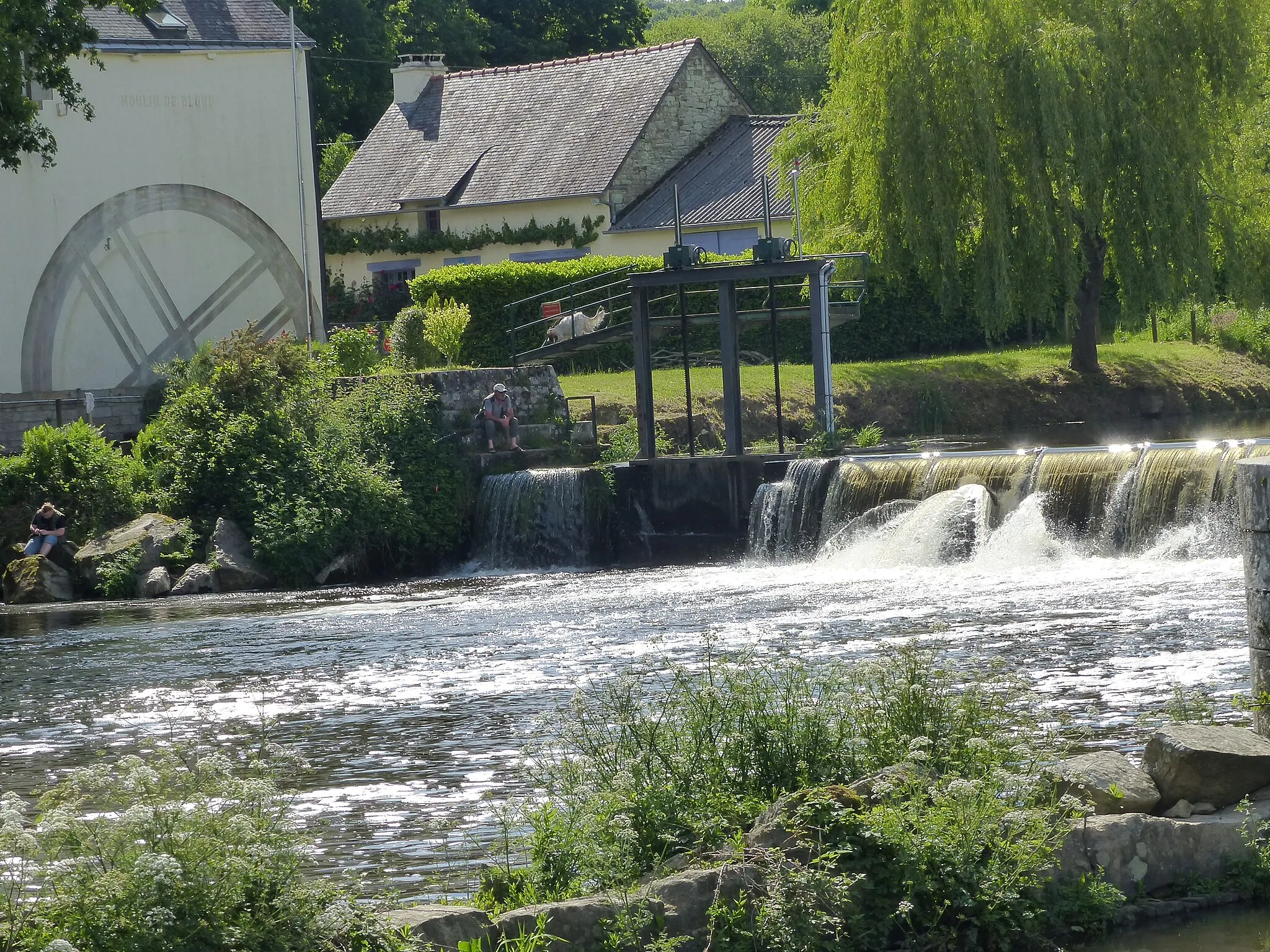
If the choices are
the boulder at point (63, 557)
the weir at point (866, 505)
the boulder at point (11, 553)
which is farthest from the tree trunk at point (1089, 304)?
the boulder at point (11, 553)

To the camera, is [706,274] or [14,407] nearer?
[706,274]

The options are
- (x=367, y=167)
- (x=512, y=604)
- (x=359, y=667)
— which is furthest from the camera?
(x=367, y=167)

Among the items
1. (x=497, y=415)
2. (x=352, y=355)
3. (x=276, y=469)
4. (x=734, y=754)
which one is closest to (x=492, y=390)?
(x=497, y=415)

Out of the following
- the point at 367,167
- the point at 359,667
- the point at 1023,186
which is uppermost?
the point at 367,167

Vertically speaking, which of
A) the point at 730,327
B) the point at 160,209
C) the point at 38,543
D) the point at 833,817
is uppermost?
the point at 160,209

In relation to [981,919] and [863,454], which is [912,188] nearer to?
[863,454]

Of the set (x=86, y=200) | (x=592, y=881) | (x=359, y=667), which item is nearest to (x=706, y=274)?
(x=359, y=667)

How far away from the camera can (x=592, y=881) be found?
6844mm

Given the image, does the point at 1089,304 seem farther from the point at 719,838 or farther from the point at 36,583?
the point at 719,838

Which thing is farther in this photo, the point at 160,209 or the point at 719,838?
the point at 160,209

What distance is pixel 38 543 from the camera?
23.7m

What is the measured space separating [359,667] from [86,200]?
18584 millimetres

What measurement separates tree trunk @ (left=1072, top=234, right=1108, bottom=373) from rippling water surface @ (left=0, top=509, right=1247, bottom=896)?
37.8ft

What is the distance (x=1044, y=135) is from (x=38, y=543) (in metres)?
17.5
